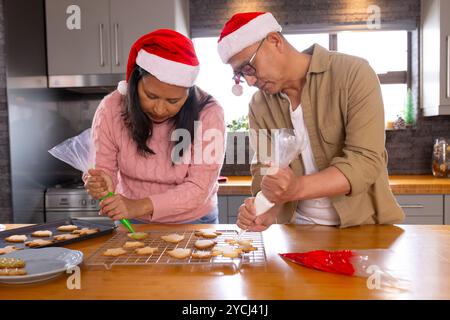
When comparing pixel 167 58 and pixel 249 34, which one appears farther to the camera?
pixel 167 58

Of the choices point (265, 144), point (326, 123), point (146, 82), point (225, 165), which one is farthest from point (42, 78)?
point (326, 123)

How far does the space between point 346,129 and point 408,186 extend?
5.20 ft

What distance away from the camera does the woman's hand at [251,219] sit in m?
1.32

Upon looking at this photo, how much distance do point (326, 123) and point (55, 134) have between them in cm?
245

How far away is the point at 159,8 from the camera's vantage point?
10.3ft

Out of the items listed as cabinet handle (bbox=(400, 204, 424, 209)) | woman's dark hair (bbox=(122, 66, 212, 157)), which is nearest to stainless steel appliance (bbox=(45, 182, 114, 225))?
woman's dark hair (bbox=(122, 66, 212, 157))

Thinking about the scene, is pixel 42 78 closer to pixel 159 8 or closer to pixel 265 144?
pixel 159 8

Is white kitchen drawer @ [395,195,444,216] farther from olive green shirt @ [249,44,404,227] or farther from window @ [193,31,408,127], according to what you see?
olive green shirt @ [249,44,404,227]

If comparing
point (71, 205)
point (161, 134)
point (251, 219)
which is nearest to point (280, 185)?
point (251, 219)

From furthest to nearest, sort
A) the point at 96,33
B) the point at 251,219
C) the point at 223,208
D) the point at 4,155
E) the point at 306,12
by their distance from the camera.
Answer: the point at 306,12
the point at 96,33
the point at 223,208
the point at 4,155
the point at 251,219

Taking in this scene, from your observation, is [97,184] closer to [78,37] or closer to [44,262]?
[44,262]

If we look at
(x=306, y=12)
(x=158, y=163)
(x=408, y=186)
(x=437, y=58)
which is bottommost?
(x=408, y=186)

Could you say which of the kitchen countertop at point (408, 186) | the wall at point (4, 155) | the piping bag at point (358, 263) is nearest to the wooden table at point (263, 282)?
the piping bag at point (358, 263)

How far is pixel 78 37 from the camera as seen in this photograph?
10.6ft
